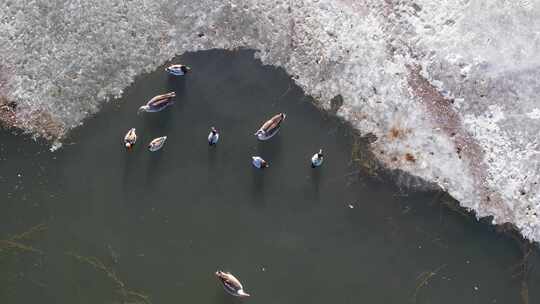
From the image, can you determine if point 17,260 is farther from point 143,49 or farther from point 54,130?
point 143,49

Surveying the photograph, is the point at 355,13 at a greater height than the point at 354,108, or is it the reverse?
the point at 355,13

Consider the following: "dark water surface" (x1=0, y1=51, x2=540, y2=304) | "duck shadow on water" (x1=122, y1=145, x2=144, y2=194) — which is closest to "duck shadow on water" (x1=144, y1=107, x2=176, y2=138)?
"dark water surface" (x1=0, y1=51, x2=540, y2=304)

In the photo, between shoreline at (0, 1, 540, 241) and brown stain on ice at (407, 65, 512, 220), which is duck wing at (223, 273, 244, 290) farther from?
brown stain on ice at (407, 65, 512, 220)

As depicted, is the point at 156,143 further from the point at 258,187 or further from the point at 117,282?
the point at 117,282

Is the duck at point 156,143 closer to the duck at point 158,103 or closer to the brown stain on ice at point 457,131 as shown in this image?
the duck at point 158,103

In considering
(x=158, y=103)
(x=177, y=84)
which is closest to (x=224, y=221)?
(x=158, y=103)

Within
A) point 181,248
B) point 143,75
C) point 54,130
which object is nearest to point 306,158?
point 181,248
